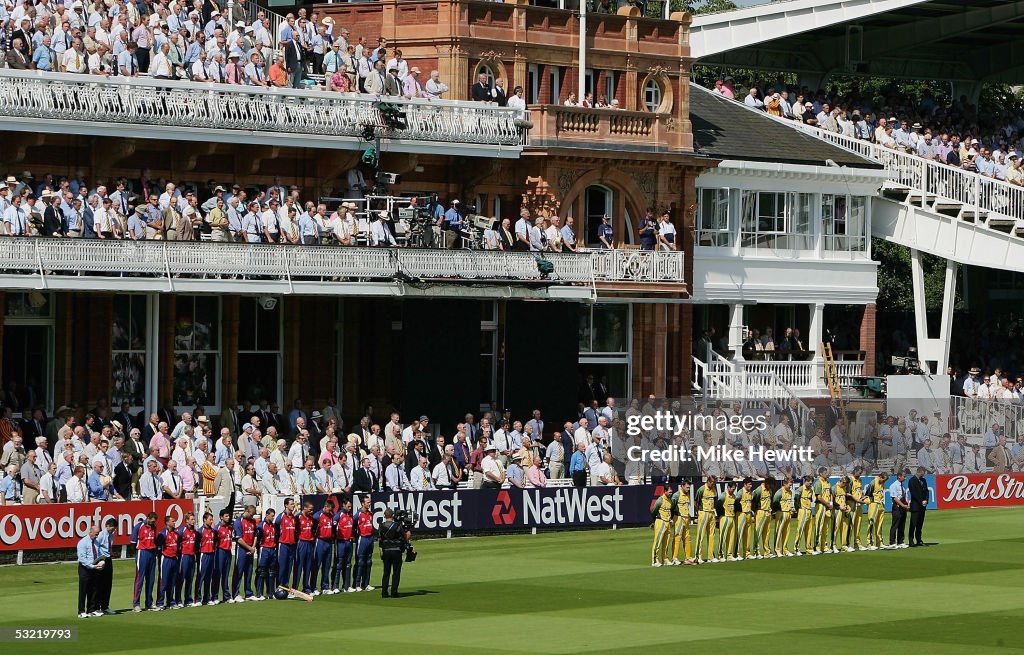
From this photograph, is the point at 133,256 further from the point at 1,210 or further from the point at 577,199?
the point at 577,199

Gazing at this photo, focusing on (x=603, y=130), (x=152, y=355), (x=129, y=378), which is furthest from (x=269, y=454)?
(x=603, y=130)

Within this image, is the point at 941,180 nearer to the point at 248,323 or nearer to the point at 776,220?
the point at 776,220

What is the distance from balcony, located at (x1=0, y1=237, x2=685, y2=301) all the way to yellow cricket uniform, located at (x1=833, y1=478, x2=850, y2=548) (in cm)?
972

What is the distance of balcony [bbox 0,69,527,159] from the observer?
41656 mm

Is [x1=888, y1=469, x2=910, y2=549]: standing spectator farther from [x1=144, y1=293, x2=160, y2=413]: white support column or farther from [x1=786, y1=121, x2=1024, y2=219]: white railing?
[x1=786, y1=121, x2=1024, y2=219]: white railing

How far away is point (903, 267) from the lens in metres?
80.3

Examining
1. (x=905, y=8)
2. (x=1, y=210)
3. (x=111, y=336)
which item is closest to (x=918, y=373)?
(x=905, y=8)

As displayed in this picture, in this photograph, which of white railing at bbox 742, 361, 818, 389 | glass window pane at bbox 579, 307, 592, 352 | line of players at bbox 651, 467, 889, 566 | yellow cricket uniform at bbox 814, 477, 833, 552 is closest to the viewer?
line of players at bbox 651, 467, 889, 566

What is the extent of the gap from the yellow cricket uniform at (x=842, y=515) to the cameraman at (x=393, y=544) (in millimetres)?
10770

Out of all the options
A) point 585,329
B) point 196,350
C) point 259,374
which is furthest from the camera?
point 585,329

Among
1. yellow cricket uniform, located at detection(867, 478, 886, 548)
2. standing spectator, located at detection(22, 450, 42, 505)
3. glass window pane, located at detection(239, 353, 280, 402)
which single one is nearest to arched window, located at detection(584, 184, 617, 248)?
glass window pane, located at detection(239, 353, 280, 402)

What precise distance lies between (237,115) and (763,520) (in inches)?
548

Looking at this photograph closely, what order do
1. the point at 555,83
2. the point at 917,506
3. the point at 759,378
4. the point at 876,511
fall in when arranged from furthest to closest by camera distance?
1. the point at 759,378
2. the point at 555,83
3. the point at 876,511
4. the point at 917,506

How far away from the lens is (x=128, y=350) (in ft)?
149
